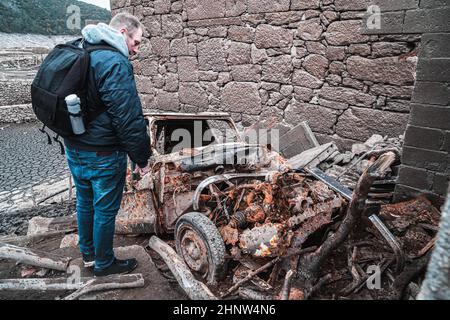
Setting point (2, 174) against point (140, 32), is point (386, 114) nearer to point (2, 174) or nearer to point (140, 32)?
point (140, 32)

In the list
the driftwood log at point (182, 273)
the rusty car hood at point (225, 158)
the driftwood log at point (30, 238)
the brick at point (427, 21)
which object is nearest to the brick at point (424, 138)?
the brick at point (427, 21)

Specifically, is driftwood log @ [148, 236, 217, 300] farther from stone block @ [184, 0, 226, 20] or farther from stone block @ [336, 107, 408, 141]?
stone block @ [184, 0, 226, 20]

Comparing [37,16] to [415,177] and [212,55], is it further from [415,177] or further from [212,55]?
[415,177]

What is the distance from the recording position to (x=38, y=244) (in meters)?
3.62

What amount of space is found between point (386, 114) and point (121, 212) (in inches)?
146

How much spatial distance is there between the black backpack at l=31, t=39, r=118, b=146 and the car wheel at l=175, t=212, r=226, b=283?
49.3 inches

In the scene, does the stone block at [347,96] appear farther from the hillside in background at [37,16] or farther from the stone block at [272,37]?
the hillside in background at [37,16]

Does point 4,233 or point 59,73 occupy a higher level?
point 59,73

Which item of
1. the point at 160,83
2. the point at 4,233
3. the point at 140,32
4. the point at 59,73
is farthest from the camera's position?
the point at 160,83

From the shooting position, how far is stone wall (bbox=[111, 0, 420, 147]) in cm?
423

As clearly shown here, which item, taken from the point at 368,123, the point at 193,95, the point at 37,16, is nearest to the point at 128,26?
the point at 368,123

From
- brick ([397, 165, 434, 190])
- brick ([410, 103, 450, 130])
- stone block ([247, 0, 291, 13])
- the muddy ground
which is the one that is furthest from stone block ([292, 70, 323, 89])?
the muddy ground

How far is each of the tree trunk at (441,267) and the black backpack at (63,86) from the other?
2252mm

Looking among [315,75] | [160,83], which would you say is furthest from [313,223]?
[160,83]
